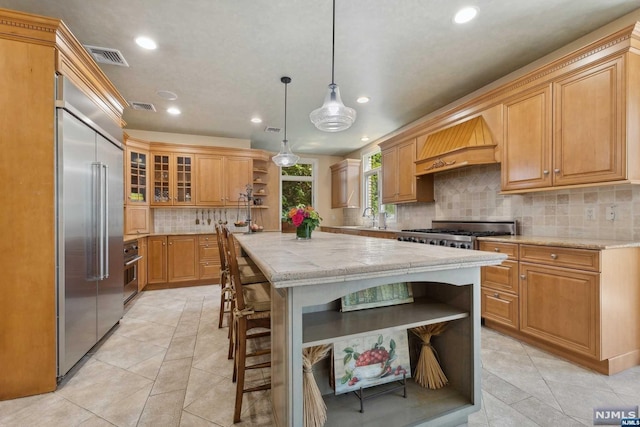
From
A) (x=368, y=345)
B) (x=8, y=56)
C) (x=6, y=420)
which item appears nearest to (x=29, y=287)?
(x=6, y=420)

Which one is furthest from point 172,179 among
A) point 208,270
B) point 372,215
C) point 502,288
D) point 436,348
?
point 502,288

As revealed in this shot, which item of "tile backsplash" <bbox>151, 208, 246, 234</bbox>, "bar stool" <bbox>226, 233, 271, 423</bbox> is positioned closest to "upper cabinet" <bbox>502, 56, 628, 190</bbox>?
"bar stool" <bbox>226, 233, 271, 423</bbox>

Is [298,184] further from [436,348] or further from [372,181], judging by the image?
[436,348]

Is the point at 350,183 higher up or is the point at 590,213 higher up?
the point at 350,183

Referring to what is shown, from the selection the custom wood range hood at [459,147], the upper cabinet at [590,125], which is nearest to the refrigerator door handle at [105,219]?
the custom wood range hood at [459,147]

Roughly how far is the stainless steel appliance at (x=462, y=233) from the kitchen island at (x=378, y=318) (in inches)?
58.9

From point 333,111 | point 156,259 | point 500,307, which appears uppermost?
point 333,111

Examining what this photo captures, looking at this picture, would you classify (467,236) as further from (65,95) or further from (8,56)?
(8,56)

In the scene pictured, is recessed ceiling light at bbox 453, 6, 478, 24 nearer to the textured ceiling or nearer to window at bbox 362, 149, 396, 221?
the textured ceiling

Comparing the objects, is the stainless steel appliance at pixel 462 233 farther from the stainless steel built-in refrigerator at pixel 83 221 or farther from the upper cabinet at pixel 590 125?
the stainless steel built-in refrigerator at pixel 83 221

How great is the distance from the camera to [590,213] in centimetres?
252

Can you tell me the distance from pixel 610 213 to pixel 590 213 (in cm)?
14

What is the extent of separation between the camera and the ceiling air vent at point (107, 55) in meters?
2.64

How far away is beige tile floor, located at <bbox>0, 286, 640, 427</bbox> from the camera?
163 cm
